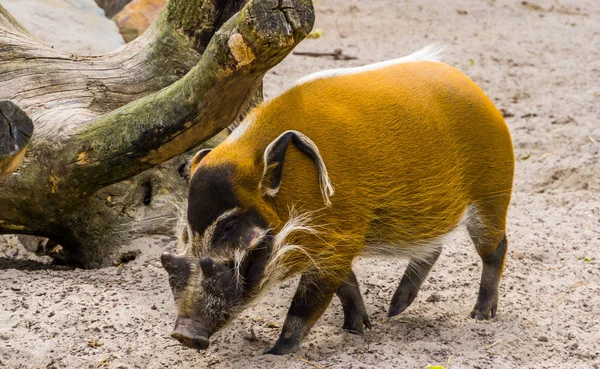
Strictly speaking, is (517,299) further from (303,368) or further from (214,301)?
(214,301)

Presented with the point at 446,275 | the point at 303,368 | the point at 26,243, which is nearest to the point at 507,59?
the point at 446,275

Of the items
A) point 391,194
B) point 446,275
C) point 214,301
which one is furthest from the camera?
point 446,275

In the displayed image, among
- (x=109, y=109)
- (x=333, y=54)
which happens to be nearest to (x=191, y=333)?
(x=109, y=109)

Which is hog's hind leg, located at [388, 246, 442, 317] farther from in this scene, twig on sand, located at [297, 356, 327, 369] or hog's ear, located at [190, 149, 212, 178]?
hog's ear, located at [190, 149, 212, 178]

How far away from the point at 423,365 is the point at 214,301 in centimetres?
77

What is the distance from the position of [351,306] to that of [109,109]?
1.60m

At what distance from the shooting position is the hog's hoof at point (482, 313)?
11.1ft

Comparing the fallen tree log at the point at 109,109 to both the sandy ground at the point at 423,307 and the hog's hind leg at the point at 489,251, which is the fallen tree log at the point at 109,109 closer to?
the sandy ground at the point at 423,307

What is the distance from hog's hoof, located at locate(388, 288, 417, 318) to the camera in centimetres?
346

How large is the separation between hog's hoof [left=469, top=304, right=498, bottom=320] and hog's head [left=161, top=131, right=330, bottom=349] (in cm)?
114

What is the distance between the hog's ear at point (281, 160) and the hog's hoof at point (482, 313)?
108cm

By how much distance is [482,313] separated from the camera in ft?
11.2

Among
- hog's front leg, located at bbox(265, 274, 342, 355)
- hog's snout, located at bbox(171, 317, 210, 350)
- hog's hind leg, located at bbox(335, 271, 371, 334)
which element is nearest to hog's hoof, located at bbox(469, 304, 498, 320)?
hog's hind leg, located at bbox(335, 271, 371, 334)

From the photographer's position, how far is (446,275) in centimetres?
390
